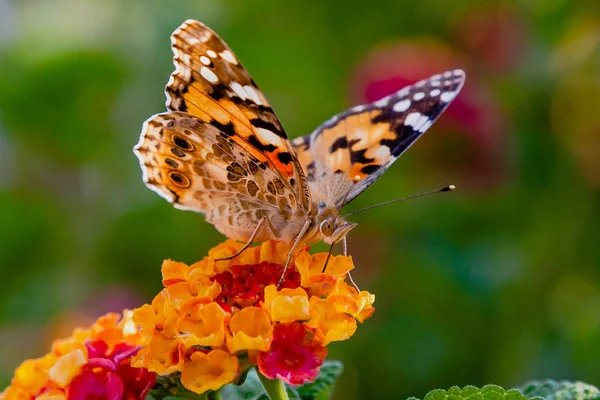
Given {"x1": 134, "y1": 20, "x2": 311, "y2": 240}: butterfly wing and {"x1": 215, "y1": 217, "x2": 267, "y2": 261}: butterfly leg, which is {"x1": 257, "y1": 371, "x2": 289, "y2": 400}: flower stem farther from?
{"x1": 134, "y1": 20, "x2": 311, "y2": 240}: butterfly wing

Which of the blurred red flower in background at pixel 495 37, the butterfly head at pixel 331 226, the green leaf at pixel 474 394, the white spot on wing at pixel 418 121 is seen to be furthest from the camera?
the blurred red flower in background at pixel 495 37

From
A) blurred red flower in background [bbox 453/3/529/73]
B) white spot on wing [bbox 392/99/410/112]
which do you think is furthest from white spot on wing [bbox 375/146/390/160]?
blurred red flower in background [bbox 453/3/529/73]

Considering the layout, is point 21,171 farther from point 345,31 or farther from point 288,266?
point 288,266

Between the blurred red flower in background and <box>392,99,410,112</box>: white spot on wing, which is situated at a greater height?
the blurred red flower in background

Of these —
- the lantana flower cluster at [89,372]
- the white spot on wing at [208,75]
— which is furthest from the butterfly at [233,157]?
the lantana flower cluster at [89,372]

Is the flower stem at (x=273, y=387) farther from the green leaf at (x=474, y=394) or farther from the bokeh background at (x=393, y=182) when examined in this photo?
the bokeh background at (x=393, y=182)

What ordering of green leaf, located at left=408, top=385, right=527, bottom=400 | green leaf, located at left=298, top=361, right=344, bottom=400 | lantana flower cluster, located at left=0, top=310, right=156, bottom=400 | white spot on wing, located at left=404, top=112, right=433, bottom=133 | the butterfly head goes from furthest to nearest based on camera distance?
1. white spot on wing, located at left=404, top=112, right=433, bottom=133
2. the butterfly head
3. green leaf, located at left=298, top=361, right=344, bottom=400
4. lantana flower cluster, located at left=0, top=310, right=156, bottom=400
5. green leaf, located at left=408, top=385, right=527, bottom=400
